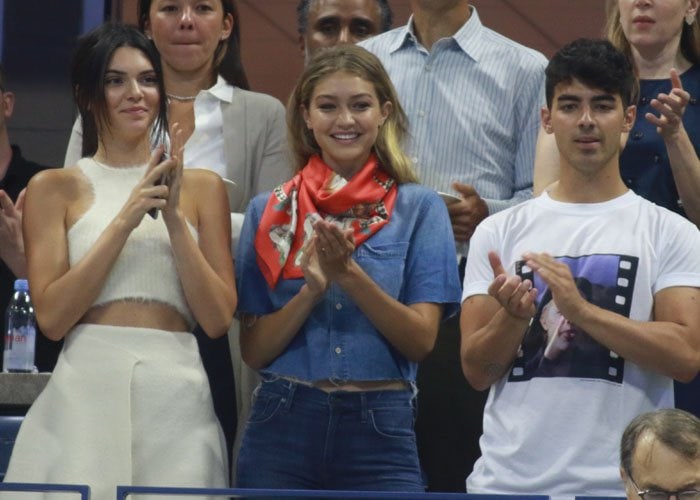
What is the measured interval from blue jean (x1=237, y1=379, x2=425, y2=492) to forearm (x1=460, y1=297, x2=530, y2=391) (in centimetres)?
20

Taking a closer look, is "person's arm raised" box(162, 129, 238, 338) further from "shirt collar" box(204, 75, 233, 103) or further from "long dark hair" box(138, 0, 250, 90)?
"long dark hair" box(138, 0, 250, 90)

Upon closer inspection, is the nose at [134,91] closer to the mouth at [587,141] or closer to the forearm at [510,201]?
the forearm at [510,201]

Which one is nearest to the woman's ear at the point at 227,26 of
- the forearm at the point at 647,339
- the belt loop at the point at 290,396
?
the belt loop at the point at 290,396

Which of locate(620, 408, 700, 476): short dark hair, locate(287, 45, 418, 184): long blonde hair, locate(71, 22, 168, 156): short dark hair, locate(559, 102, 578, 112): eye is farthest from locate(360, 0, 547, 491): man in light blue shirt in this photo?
locate(620, 408, 700, 476): short dark hair

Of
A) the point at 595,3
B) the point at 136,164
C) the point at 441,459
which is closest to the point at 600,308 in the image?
the point at 441,459

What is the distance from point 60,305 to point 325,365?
56 cm

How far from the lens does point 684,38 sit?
3.68 m

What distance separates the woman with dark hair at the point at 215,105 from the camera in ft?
12.6

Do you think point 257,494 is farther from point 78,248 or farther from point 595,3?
point 595,3

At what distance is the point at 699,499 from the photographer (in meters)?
2.63

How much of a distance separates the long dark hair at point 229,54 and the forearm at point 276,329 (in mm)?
845

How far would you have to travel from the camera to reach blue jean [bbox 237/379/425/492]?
3.20 meters

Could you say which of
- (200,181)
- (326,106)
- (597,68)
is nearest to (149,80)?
(200,181)

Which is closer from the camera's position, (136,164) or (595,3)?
(136,164)
